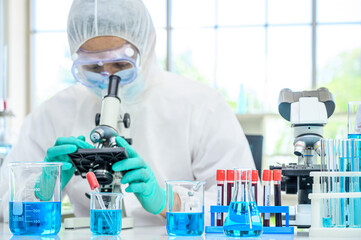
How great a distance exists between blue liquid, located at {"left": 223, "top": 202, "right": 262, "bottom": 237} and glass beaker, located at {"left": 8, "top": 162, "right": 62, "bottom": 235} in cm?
A: 44

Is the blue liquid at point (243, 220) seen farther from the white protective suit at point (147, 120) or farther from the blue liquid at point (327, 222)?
the white protective suit at point (147, 120)

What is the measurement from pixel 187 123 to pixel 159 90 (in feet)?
0.63

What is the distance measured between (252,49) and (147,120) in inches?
180

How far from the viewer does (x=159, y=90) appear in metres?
2.23

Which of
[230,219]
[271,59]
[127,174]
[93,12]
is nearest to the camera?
[230,219]

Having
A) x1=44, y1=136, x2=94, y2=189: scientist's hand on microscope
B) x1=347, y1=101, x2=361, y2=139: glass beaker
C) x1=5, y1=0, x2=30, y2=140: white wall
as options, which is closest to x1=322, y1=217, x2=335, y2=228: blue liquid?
x1=347, y1=101, x2=361, y2=139: glass beaker

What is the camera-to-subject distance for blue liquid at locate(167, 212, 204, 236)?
53.7 inches

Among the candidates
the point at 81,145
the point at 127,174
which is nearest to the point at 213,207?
the point at 127,174

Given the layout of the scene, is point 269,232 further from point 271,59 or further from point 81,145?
point 271,59

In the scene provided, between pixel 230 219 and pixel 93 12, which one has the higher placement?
pixel 93 12

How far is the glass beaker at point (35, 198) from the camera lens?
4.54 ft

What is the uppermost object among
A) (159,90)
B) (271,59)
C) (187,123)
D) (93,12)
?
(271,59)

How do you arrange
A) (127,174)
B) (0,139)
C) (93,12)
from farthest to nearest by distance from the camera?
(0,139) < (93,12) < (127,174)

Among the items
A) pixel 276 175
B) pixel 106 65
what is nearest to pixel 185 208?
pixel 276 175
